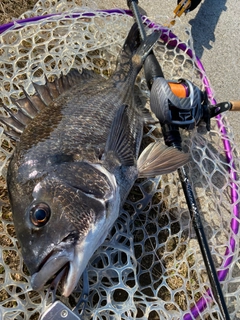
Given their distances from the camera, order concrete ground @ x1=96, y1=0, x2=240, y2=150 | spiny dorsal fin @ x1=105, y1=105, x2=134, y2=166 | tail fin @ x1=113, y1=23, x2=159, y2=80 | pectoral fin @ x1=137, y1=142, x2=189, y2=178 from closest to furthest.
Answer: spiny dorsal fin @ x1=105, y1=105, x2=134, y2=166, pectoral fin @ x1=137, y1=142, x2=189, y2=178, tail fin @ x1=113, y1=23, x2=159, y2=80, concrete ground @ x1=96, y1=0, x2=240, y2=150

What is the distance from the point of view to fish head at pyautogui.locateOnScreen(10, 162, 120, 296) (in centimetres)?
166

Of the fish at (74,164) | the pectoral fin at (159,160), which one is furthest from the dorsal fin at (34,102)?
the pectoral fin at (159,160)

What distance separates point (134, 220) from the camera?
2576 mm

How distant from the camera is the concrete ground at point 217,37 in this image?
345 cm

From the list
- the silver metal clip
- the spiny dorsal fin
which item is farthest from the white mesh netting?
the spiny dorsal fin

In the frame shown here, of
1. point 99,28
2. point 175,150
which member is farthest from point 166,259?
point 99,28

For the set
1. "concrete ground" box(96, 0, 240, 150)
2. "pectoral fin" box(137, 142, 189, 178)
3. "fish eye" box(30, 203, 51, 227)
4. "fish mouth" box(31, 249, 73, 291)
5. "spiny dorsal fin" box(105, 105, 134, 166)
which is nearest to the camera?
"fish mouth" box(31, 249, 73, 291)

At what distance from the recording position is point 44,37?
292 cm

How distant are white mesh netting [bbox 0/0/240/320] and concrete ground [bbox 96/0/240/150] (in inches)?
15.5

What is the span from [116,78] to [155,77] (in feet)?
1.02

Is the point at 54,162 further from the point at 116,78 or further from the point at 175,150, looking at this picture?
the point at 116,78

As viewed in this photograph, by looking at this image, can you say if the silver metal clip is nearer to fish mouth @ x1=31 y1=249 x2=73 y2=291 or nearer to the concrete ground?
fish mouth @ x1=31 y1=249 x2=73 y2=291

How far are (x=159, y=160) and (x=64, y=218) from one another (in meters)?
0.79

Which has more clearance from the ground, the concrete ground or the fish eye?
the concrete ground
